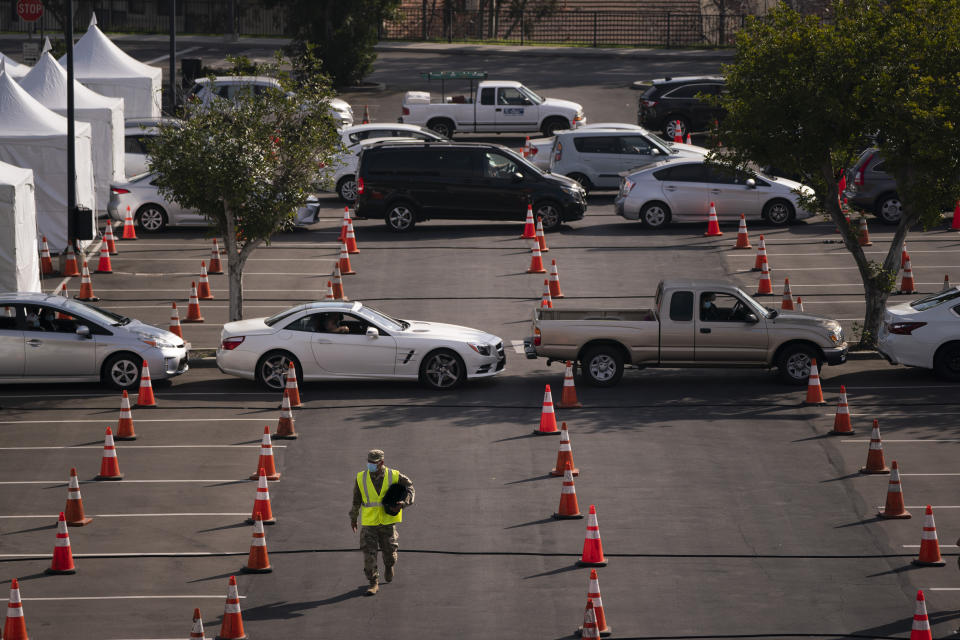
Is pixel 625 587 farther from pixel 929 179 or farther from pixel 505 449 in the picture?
pixel 929 179

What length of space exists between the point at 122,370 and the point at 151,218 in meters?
11.9

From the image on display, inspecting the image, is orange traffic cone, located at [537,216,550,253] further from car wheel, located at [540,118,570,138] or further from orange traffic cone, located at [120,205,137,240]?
car wheel, located at [540,118,570,138]

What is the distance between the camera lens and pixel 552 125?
1672 inches

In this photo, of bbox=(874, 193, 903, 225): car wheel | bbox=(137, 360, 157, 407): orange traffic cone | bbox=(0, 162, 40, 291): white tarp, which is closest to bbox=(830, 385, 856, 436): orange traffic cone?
bbox=(137, 360, 157, 407): orange traffic cone

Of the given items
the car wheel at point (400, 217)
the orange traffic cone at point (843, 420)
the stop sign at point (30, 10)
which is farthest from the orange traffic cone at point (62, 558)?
the stop sign at point (30, 10)

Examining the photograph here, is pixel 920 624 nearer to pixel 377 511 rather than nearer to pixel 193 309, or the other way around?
pixel 377 511

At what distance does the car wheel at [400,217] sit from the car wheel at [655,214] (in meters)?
5.02

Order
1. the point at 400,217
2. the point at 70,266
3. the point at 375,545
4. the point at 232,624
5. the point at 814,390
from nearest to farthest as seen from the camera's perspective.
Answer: the point at 232,624
the point at 375,545
the point at 814,390
the point at 70,266
the point at 400,217

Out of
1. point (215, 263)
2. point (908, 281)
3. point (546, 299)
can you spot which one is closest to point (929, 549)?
point (546, 299)

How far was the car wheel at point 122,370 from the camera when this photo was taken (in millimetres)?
20141

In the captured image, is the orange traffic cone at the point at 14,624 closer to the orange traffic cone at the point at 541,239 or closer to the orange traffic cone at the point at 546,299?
the orange traffic cone at the point at 546,299

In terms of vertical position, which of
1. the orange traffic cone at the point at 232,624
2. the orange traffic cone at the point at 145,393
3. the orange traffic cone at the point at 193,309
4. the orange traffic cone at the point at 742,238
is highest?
the orange traffic cone at the point at 742,238

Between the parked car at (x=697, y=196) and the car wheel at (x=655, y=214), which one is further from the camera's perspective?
the car wheel at (x=655, y=214)

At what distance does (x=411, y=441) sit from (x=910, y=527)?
20.0 ft
